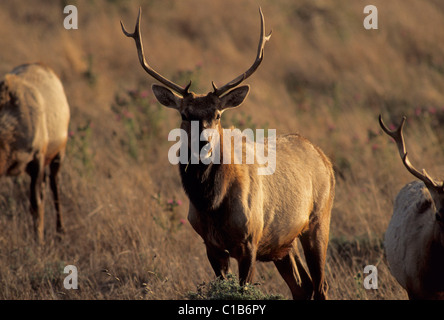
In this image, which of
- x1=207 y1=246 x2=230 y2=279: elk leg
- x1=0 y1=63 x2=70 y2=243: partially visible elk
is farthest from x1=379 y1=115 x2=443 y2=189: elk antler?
x1=0 y1=63 x2=70 y2=243: partially visible elk

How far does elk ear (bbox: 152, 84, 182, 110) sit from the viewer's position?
16.4 feet

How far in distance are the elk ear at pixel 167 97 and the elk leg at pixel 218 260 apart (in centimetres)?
121

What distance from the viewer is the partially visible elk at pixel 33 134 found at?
6957mm

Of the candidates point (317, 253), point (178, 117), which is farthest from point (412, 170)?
point (178, 117)

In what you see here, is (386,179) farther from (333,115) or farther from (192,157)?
(192,157)

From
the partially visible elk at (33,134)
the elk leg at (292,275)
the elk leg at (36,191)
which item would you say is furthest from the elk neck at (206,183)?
the elk leg at (36,191)

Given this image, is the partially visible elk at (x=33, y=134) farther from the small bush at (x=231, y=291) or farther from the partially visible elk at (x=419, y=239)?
the partially visible elk at (x=419, y=239)

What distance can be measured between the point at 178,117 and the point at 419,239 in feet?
20.3

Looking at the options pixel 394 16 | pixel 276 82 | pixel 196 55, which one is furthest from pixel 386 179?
pixel 394 16

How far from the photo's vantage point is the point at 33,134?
23.5ft

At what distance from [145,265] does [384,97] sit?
22.1 ft

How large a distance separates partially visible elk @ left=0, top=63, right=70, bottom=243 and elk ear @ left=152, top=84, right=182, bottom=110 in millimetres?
2592

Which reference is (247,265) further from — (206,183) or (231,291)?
(206,183)

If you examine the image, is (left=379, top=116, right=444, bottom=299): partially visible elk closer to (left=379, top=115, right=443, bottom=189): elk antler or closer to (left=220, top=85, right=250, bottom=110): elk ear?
(left=379, top=115, right=443, bottom=189): elk antler
